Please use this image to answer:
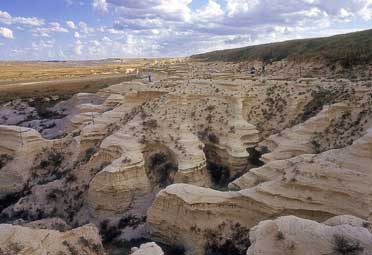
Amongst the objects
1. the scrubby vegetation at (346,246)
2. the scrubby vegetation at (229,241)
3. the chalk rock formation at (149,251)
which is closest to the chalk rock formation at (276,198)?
the scrubby vegetation at (229,241)

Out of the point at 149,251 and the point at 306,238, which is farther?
the point at 149,251

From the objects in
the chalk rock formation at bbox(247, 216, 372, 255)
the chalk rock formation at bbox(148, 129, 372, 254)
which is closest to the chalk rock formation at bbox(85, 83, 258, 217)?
the chalk rock formation at bbox(148, 129, 372, 254)

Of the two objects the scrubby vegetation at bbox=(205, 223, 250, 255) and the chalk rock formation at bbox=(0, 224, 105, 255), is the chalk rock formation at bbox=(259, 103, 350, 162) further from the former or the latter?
the chalk rock formation at bbox=(0, 224, 105, 255)

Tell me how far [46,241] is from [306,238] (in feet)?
27.2

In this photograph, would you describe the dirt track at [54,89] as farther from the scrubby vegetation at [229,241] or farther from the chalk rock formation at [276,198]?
the scrubby vegetation at [229,241]

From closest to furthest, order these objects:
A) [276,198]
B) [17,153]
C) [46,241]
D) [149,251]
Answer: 1. [149,251]
2. [46,241]
3. [276,198]
4. [17,153]

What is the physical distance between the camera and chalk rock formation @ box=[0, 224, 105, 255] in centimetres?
1429

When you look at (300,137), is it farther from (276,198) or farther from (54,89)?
(54,89)

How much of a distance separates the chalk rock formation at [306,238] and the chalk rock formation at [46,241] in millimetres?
6024

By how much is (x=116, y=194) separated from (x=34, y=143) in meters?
9.86

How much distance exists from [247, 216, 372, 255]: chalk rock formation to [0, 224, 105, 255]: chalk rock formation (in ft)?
19.8

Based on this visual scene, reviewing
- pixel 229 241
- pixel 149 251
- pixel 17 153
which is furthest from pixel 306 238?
pixel 17 153

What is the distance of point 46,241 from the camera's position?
49.6 feet

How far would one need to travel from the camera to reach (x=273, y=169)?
1998cm
